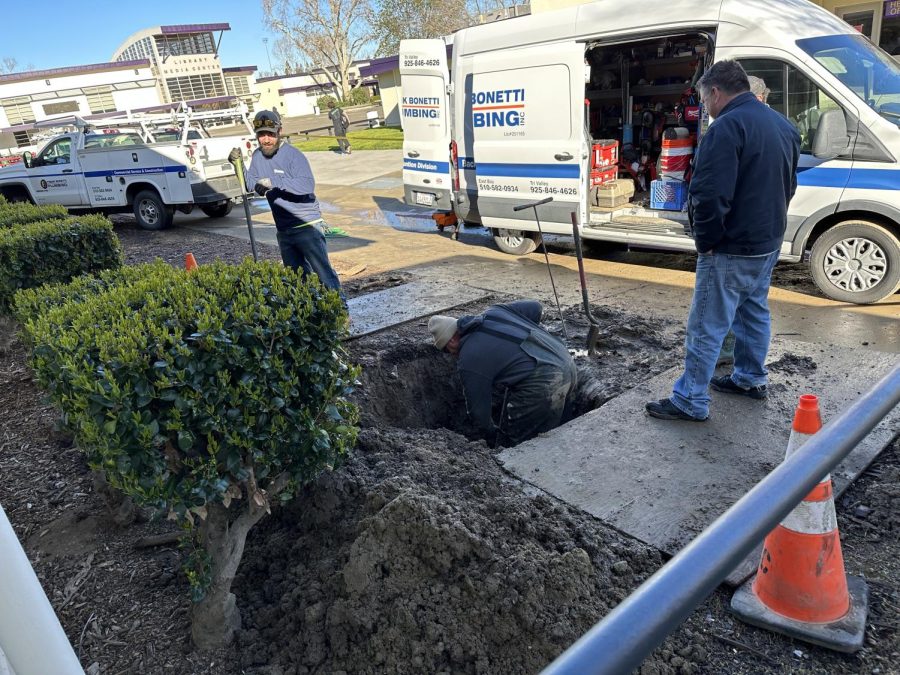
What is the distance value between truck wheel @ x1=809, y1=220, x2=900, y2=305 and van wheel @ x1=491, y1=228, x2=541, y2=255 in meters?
3.62

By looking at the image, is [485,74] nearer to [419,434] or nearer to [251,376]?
[419,434]

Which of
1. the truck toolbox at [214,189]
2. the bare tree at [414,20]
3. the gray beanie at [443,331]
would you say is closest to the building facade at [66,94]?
the bare tree at [414,20]

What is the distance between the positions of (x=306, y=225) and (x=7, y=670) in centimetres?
481

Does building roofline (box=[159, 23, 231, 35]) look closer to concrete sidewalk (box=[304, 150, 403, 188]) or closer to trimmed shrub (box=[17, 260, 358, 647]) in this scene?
concrete sidewalk (box=[304, 150, 403, 188])

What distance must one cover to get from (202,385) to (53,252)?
13.4 feet

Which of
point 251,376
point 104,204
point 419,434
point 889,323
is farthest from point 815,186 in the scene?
point 104,204

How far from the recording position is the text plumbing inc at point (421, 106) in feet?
29.8

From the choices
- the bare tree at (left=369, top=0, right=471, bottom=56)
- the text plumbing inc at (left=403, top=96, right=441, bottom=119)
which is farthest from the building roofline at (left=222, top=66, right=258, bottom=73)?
the text plumbing inc at (left=403, top=96, right=441, bottom=119)

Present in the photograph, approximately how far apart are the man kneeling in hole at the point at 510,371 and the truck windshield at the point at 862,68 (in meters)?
3.96

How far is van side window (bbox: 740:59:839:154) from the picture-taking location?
603 centimetres

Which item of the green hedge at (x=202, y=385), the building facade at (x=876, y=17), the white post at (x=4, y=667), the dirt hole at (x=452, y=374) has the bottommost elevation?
the dirt hole at (x=452, y=374)

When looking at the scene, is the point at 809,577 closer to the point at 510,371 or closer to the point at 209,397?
the point at 510,371

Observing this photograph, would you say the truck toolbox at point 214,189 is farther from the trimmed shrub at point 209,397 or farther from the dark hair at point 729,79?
the dark hair at point 729,79

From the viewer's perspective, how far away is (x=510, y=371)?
4.27 meters
